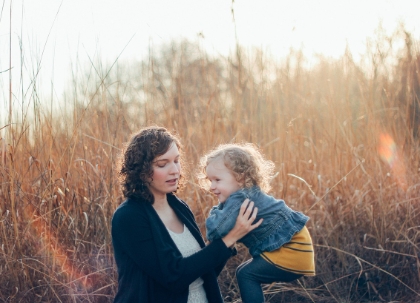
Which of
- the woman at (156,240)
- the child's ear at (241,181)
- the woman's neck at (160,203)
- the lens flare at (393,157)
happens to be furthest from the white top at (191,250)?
the lens flare at (393,157)

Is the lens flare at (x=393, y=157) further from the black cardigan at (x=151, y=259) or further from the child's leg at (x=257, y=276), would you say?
the black cardigan at (x=151, y=259)

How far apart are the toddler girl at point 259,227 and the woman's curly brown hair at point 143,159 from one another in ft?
0.77

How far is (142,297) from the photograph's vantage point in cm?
235

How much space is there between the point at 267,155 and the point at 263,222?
5.38ft

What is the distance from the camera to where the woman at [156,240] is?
2.33 metres

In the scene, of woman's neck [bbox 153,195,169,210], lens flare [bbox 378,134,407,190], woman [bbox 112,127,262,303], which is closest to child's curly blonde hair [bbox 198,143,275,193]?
woman [bbox 112,127,262,303]

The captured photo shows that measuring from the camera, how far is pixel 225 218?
2.40 metres

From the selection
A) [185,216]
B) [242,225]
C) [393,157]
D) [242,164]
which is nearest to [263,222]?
[242,225]

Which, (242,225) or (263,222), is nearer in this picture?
(242,225)

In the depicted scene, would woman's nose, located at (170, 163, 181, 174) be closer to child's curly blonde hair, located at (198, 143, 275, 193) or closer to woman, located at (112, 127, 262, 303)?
woman, located at (112, 127, 262, 303)

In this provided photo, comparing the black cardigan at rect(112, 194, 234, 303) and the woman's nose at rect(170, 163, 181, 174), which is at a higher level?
the woman's nose at rect(170, 163, 181, 174)

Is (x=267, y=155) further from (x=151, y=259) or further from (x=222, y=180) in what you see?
(x=151, y=259)

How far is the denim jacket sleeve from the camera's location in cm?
238

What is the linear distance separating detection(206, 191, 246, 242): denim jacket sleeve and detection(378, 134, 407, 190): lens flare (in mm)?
1697
